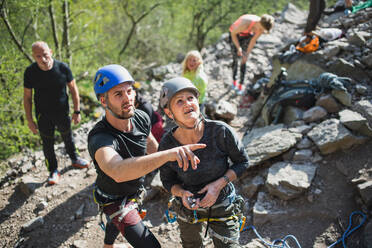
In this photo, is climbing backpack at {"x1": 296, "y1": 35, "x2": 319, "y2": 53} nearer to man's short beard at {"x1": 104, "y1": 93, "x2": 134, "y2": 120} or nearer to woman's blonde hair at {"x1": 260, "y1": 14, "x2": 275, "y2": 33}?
woman's blonde hair at {"x1": 260, "y1": 14, "x2": 275, "y2": 33}

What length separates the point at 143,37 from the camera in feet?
56.8

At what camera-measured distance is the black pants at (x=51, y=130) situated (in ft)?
14.1

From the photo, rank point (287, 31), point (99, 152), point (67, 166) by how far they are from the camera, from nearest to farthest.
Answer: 1. point (99, 152)
2. point (67, 166)
3. point (287, 31)

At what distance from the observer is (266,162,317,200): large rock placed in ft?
11.9

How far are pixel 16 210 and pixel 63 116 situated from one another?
1895mm

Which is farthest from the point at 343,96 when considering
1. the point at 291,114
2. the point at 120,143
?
the point at 120,143

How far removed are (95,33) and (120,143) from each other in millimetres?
11432

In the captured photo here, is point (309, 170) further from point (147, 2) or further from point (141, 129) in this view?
point (147, 2)

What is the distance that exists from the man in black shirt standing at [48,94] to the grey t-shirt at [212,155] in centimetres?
285

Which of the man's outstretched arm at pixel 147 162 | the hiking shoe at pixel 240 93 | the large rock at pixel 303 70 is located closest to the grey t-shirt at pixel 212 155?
the man's outstretched arm at pixel 147 162

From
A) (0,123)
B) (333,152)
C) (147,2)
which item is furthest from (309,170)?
(147,2)

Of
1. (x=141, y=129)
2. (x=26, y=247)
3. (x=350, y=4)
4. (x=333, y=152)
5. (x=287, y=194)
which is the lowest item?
(x=26, y=247)

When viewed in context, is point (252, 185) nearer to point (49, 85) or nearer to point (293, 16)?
point (49, 85)

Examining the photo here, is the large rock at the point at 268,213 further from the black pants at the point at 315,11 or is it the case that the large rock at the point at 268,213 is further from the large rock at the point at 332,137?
the black pants at the point at 315,11
